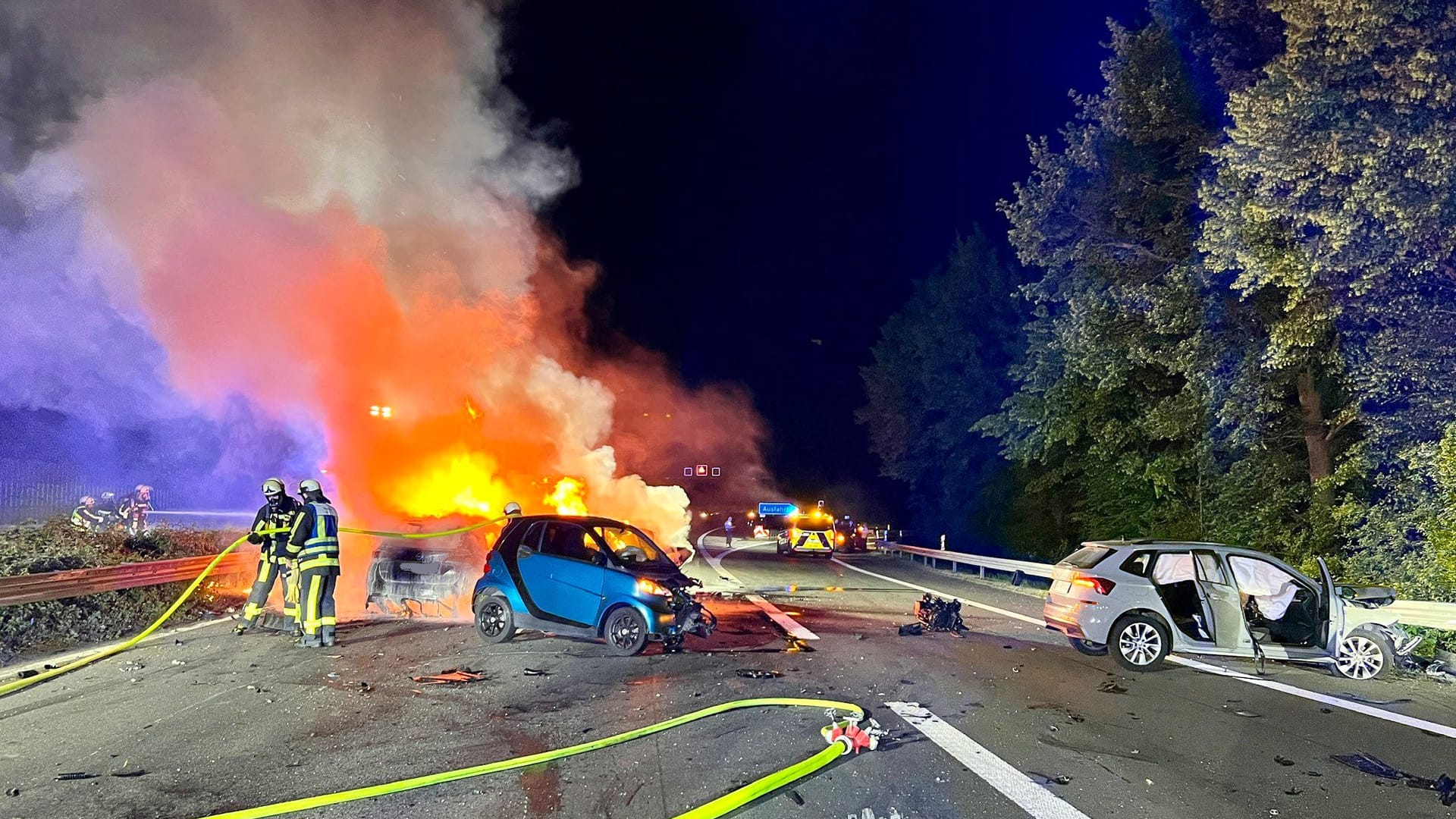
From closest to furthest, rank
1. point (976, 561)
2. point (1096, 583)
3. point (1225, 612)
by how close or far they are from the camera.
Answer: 1. point (1225, 612)
2. point (1096, 583)
3. point (976, 561)

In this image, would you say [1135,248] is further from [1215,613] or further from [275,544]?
[275,544]

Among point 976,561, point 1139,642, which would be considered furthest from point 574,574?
point 976,561

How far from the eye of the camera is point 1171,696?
8.18m

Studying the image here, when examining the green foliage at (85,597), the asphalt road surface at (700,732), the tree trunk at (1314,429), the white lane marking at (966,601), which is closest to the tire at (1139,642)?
the asphalt road surface at (700,732)

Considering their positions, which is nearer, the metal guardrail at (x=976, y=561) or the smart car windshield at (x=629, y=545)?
the smart car windshield at (x=629, y=545)

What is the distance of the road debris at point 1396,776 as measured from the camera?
5383 millimetres

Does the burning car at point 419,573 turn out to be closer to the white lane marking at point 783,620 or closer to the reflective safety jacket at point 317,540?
the reflective safety jacket at point 317,540

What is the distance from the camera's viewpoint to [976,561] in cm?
2380

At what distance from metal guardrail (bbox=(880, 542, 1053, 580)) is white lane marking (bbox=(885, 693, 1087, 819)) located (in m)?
12.2

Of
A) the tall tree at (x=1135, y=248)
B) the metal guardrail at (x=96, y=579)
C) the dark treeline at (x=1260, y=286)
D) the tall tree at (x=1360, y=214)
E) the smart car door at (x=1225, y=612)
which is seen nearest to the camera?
the smart car door at (x=1225, y=612)

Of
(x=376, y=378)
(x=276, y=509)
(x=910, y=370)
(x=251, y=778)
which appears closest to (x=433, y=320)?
(x=376, y=378)

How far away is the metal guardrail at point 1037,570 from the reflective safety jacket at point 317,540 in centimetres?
1185

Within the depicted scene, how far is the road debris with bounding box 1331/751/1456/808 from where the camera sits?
17.7ft

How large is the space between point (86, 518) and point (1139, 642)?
59.2 ft
